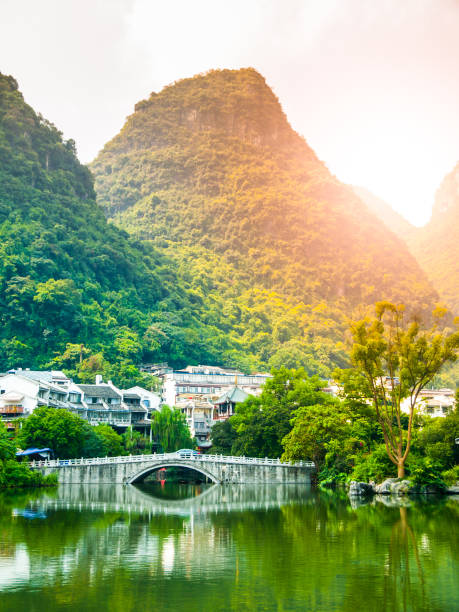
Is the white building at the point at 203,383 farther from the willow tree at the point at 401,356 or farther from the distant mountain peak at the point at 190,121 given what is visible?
the distant mountain peak at the point at 190,121

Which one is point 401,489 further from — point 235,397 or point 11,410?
point 235,397

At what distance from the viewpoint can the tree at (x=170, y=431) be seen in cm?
6419

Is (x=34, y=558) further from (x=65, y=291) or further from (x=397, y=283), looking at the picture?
(x=397, y=283)

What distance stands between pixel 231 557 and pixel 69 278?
269ft

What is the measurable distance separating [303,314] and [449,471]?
9698 cm

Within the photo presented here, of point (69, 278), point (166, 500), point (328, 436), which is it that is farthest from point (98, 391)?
point (166, 500)

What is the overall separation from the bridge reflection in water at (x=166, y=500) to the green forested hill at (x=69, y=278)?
36.6 meters

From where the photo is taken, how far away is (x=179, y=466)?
50.6 metres

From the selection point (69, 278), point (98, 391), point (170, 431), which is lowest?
point (170, 431)

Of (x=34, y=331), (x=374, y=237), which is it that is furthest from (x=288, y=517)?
(x=374, y=237)

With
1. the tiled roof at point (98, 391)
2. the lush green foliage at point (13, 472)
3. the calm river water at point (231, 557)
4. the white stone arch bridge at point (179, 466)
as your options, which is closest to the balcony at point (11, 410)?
the white stone arch bridge at point (179, 466)

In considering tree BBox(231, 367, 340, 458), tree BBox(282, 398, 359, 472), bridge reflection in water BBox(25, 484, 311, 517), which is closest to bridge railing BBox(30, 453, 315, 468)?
bridge reflection in water BBox(25, 484, 311, 517)

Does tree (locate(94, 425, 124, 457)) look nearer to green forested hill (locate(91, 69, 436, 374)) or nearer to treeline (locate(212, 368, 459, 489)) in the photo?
treeline (locate(212, 368, 459, 489))

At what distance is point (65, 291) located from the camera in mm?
90688
